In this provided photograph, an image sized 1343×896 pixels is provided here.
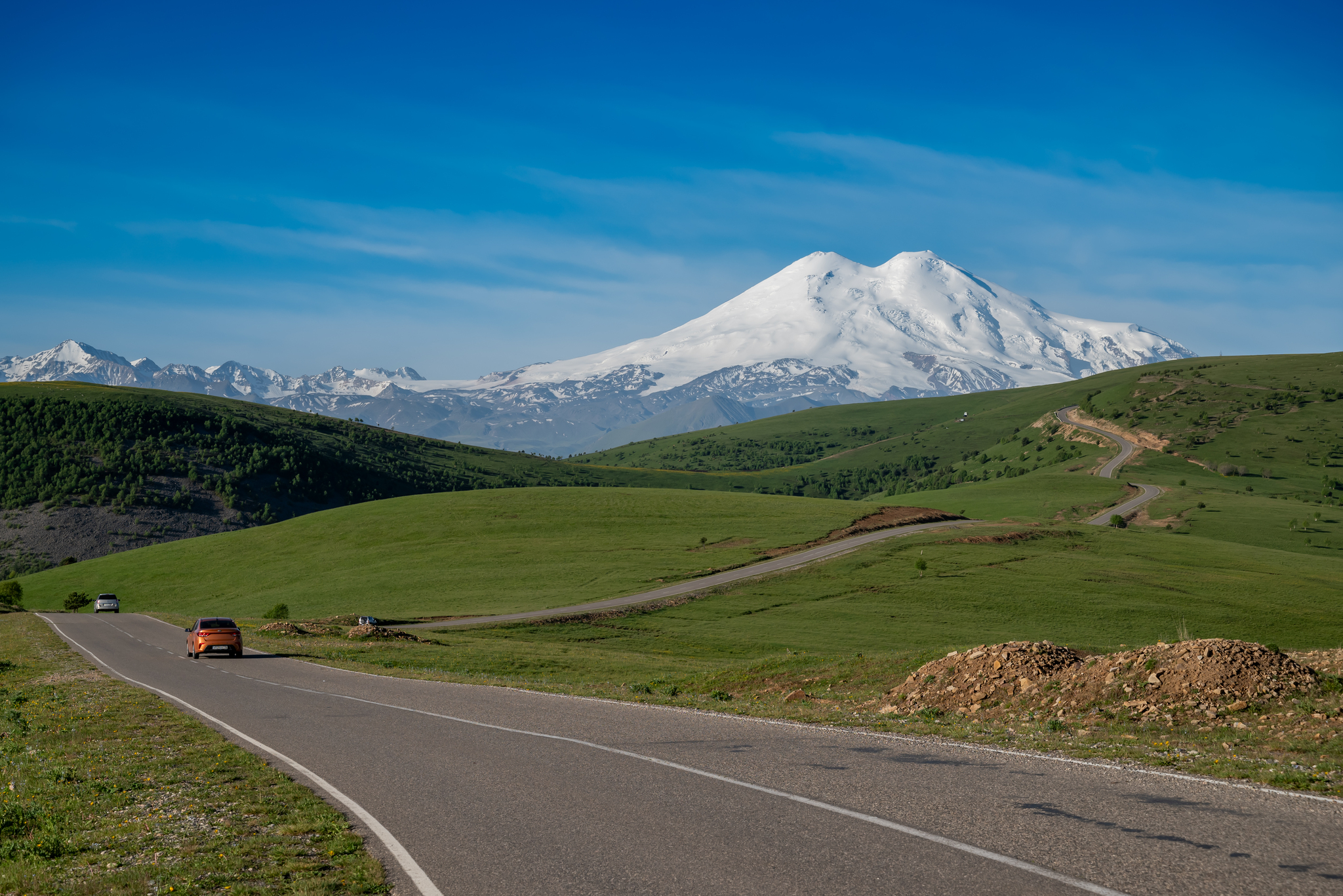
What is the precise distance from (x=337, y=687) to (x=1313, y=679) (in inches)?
1013

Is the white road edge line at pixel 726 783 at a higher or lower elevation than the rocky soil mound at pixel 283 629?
higher

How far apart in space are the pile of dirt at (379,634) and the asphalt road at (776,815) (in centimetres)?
2893

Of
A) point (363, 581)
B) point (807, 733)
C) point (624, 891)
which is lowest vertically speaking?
point (363, 581)

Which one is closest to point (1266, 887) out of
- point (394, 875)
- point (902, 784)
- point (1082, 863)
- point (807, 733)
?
point (1082, 863)

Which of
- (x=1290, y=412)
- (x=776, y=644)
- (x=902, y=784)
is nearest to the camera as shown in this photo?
(x=902, y=784)

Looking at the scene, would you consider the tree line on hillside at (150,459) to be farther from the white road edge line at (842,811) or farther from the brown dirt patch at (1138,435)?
the brown dirt patch at (1138,435)

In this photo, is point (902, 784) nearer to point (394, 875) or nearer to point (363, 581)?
point (394, 875)

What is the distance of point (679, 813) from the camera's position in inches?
417

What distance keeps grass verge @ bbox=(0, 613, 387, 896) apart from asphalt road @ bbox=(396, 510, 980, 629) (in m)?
37.1

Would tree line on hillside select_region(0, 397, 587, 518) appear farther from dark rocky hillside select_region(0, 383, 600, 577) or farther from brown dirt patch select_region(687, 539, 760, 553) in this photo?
brown dirt patch select_region(687, 539, 760, 553)

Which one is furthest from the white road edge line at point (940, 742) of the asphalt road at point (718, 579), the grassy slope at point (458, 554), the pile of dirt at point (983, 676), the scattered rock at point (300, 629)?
the grassy slope at point (458, 554)

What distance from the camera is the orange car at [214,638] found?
37906mm

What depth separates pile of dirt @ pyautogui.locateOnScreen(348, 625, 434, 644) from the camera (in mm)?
45906

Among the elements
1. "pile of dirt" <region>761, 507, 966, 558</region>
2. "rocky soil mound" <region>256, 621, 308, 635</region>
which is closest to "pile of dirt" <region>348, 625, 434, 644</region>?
"rocky soil mound" <region>256, 621, 308, 635</region>
